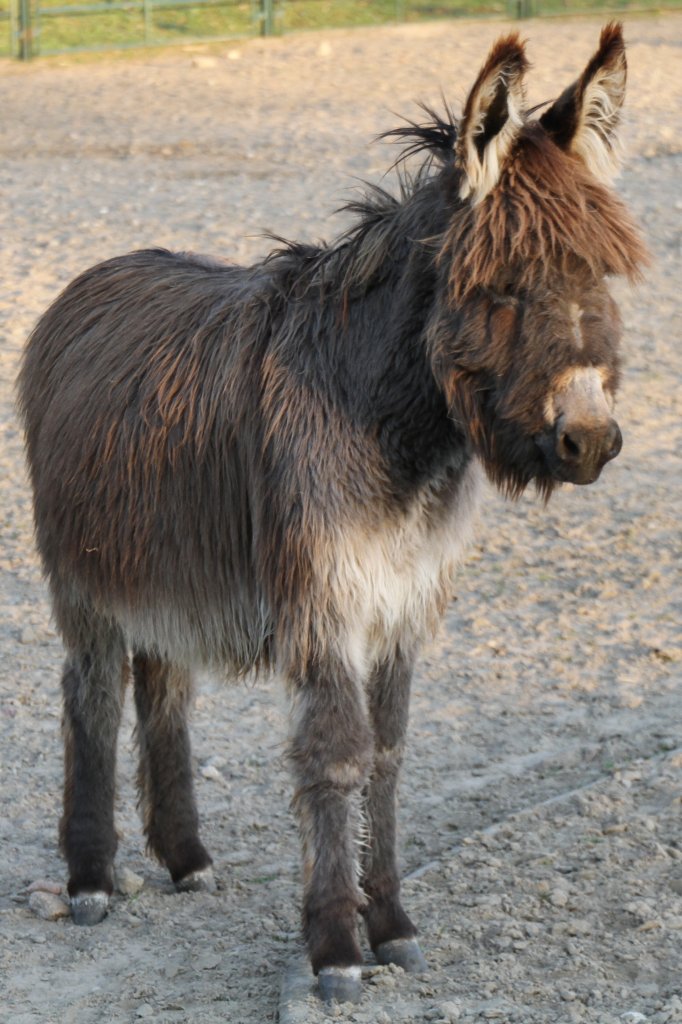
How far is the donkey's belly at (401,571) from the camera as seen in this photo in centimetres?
361

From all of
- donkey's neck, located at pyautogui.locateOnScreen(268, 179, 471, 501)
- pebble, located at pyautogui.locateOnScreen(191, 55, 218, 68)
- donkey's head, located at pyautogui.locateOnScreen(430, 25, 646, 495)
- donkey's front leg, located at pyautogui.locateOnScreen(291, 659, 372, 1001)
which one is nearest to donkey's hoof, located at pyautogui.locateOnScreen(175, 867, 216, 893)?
donkey's front leg, located at pyautogui.locateOnScreen(291, 659, 372, 1001)

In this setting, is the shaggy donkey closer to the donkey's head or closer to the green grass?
the donkey's head

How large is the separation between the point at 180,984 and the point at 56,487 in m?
1.43

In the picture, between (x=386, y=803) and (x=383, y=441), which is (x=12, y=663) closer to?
(x=386, y=803)

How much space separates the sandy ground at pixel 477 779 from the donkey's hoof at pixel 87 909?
72mm

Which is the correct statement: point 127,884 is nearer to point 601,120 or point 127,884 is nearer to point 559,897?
point 559,897

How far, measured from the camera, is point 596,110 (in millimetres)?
3467

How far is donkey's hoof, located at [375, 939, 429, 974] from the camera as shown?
12.7ft

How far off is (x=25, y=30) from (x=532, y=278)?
1502cm

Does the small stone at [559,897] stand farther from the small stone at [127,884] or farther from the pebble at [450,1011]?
the small stone at [127,884]

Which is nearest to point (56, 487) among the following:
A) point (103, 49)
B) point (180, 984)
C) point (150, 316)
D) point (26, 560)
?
point (150, 316)

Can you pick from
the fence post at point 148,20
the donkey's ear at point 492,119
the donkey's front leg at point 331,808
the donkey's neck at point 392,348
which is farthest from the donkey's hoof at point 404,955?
the fence post at point 148,20

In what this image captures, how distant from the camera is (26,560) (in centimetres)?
691

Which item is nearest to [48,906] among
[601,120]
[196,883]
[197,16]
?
[196,883]
